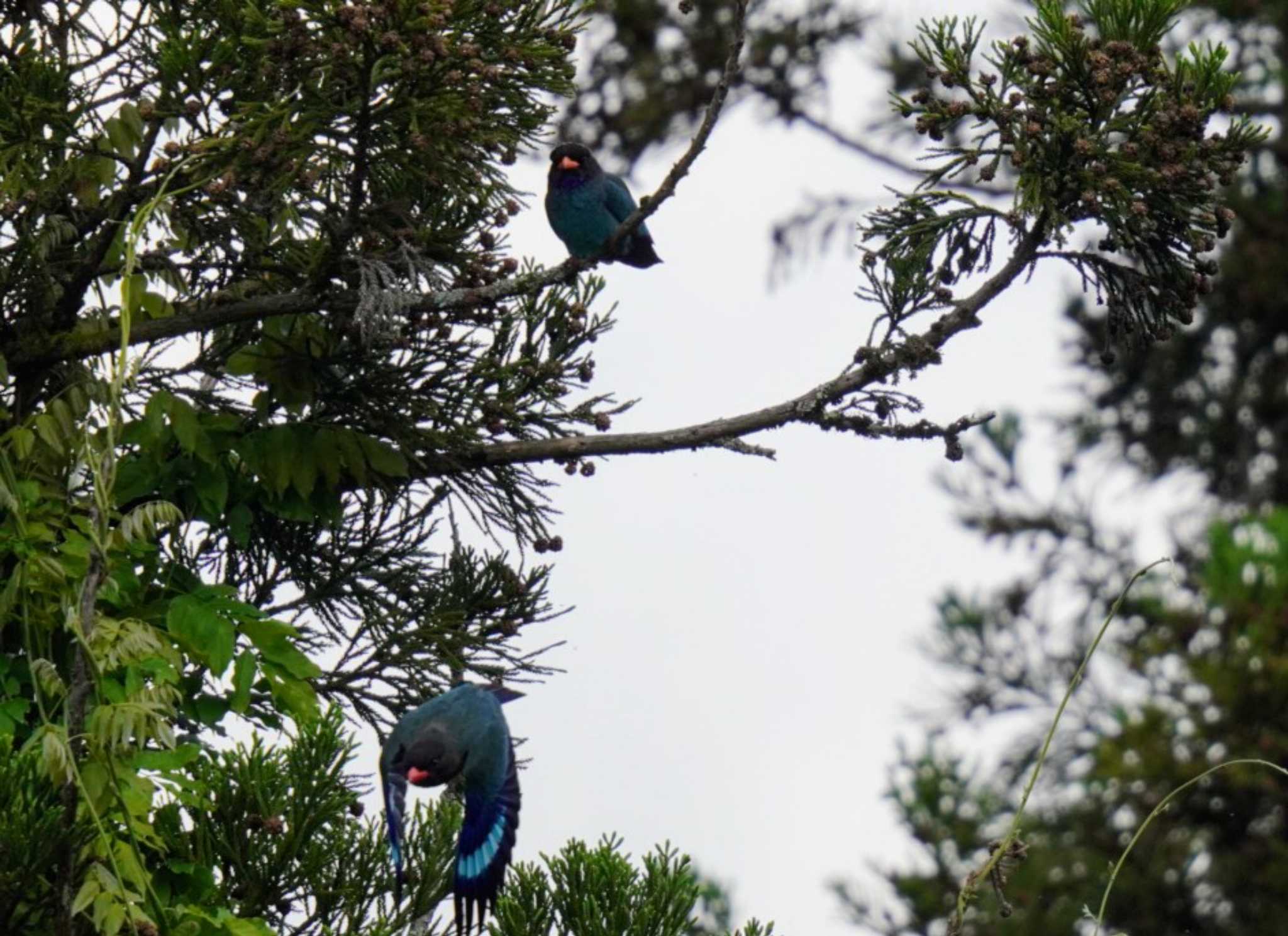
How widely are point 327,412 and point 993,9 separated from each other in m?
8.46

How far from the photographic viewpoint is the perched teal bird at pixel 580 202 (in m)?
6.20

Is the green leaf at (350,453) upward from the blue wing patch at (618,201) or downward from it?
downward

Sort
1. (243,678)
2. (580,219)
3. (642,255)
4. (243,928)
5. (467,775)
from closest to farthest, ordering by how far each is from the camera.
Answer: (243,928) < (243,678) < (467,775) < (580,219) < (642,255)

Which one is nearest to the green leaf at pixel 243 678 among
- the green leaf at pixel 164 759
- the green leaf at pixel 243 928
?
the green leaf at pixel 164 759

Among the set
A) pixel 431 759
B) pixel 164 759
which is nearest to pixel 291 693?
pixel 431 759

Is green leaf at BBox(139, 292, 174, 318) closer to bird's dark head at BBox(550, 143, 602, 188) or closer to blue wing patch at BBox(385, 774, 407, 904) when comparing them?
blue wing patch at BBox(385, 774, 407, 904)

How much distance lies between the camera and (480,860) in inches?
173

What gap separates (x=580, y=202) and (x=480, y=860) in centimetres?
239

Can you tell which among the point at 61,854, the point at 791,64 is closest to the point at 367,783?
the point at 61,854

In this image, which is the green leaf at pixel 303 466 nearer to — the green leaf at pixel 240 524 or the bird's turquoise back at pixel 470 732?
the green leaf at pixel 240 524

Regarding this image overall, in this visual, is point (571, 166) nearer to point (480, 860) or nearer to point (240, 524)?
point (240, 524)

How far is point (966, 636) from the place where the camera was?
12875 mm

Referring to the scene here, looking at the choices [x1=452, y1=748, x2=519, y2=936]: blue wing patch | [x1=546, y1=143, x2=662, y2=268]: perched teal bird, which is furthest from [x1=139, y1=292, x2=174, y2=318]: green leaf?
[x1=546, y1=143, x2=662, y2=268]: perched teal bird

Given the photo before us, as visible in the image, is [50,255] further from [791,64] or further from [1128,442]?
[1128,442]
